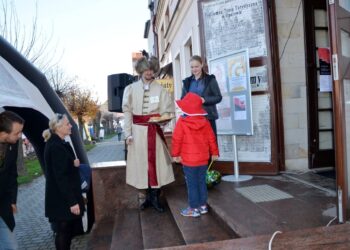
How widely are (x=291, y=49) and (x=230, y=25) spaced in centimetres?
99

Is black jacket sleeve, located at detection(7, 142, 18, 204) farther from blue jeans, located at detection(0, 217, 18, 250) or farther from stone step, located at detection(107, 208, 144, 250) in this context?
stone step, located at detection(107, 208, 144, 250)

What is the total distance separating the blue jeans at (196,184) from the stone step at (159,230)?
1.26 ft

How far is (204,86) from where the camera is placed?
15.7ft

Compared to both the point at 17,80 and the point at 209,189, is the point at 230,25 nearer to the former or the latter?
the point at 209,189

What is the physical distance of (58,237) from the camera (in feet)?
12.6

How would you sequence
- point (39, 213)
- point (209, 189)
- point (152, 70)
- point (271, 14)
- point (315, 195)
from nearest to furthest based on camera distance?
point (315, 195), point (152, 70), point (209, 189), point (271, 14), point (39, 213)

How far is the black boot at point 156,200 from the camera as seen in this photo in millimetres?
4684

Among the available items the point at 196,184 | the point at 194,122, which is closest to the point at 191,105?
the point at 194,122

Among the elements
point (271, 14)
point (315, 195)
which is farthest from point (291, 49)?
point (315, 195)

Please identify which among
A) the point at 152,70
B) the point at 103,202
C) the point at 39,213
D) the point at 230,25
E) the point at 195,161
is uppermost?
the point at 230,25

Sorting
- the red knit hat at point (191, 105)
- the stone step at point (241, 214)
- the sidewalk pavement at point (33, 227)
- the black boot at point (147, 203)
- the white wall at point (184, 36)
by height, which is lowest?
the sidewalk pavement at point (33, 227)

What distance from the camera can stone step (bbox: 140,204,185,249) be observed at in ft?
12.4

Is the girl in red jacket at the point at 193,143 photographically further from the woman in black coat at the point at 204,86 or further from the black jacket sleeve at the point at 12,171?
the black jacket sleeve at the point at 12,171

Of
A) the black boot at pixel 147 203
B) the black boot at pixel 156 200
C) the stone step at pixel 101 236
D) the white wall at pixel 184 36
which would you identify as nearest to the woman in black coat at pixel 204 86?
the black boot at pixel 156 200
